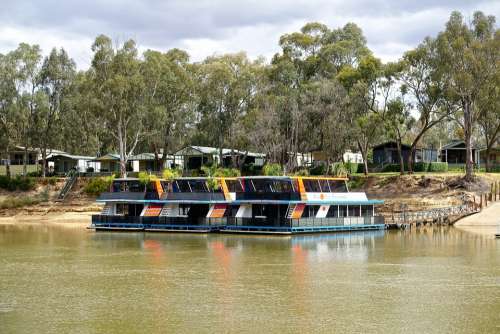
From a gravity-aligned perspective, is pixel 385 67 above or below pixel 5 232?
above

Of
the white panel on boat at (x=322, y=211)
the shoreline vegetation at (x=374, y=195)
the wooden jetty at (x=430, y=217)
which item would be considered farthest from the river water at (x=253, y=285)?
the shoreline vegetation at (x=374, y=195)

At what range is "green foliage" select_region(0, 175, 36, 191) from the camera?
8456 cm

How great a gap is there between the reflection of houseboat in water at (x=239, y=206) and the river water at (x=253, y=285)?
3668 millimetres

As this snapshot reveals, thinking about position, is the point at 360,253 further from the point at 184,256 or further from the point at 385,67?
the point at 385,67

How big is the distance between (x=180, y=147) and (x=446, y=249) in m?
52.7

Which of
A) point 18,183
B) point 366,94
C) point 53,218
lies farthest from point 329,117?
point 18,183

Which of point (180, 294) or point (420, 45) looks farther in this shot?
point (420, 45)

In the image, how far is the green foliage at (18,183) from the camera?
84562 mm

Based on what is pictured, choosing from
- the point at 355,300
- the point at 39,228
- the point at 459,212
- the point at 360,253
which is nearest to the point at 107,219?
the point at 39,228

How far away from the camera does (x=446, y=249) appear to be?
149ft

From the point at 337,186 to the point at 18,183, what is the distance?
1691 inches

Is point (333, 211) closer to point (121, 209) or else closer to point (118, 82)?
point (121, 209)

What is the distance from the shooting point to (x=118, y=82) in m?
76.4

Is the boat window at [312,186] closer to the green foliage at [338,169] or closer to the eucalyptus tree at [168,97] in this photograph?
the green foliage at [338,169]
